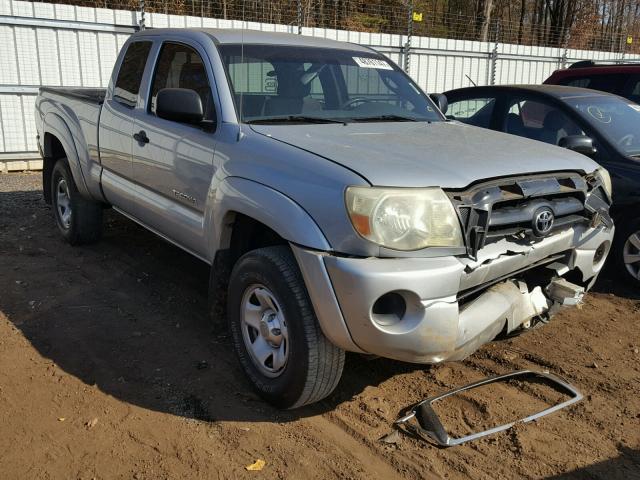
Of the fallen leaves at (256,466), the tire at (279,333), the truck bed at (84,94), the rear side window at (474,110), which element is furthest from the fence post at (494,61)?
the fallen leaves at (256,466)

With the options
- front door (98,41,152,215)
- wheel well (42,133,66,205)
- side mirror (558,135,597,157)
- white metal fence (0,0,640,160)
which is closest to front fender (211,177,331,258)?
front door (98,41,152,215)

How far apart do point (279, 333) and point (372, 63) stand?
2.34 m

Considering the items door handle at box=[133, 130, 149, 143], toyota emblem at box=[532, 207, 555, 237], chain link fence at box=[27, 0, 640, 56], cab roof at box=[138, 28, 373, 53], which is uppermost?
chain link fence at box=[27, 0, 640, 56]

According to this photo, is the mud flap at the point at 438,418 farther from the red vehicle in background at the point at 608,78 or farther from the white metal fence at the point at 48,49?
the white metal fence at the point at 48,49

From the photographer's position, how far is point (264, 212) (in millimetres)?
3105

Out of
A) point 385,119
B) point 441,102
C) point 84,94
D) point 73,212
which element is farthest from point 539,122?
point 73,212

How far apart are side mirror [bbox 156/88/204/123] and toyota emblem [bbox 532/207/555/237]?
1.93 metres

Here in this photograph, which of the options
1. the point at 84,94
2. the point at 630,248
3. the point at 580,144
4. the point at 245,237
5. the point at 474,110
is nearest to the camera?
the point at 245,237

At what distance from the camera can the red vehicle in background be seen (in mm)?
7191

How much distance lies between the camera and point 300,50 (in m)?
4.27

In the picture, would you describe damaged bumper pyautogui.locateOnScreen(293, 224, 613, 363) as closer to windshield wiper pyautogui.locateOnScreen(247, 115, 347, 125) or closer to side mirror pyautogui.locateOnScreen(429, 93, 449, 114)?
windshield wiper pyautogui.locateOnScreen(247, 115, 347, 125)

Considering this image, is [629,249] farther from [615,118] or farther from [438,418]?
[438,418]

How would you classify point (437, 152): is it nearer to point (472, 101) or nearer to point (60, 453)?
point (60, 453)

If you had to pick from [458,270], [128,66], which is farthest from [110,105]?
[458,270]
